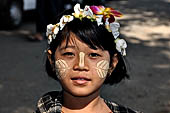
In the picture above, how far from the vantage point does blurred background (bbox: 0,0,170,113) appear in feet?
13.8

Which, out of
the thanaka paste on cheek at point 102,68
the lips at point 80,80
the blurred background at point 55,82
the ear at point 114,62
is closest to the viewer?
the lips at point 80,80

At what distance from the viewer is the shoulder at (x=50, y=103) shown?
226 centimetres

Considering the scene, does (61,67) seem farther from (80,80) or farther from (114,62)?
(114,62)

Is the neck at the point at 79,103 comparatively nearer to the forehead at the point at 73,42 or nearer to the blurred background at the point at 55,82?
the forehead at the point at 73,42

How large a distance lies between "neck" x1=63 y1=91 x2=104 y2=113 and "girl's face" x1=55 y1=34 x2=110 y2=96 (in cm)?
8

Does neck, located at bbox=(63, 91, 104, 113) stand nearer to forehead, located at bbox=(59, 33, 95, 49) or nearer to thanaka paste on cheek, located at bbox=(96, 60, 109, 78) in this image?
thanaka paste on cheek, located at bbox=(96, 60, 109, 78)

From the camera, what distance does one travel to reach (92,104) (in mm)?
2270

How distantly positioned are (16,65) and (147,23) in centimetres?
389

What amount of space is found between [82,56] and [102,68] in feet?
0.58

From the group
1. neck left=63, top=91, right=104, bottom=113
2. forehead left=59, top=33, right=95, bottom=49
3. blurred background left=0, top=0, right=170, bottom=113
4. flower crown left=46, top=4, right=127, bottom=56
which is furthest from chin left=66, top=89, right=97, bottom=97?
blurred background left=0, top=0, right=170, bottom=113

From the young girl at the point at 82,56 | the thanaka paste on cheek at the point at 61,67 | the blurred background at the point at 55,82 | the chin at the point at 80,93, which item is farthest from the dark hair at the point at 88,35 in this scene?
the blurred background at the point at 55,82

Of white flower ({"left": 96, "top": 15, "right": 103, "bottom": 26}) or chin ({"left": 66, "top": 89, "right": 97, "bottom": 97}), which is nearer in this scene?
chin ({"left": 66, "top": 89, "right": 97, "bottom": 97})

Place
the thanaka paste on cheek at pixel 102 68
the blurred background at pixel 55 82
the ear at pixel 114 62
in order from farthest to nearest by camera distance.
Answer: the blurred background at pixel 55 82 → the ear at pixel 114 62 → the thanaka paste on cheek at pixel 102 68

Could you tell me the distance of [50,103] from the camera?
7.56 ft
